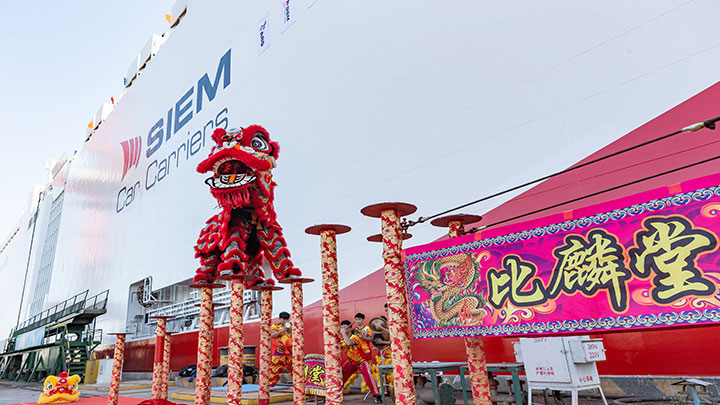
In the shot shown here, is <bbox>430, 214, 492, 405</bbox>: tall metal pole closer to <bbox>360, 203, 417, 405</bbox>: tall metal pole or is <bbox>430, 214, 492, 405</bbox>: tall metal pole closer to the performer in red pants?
<bbox>360, 203, 417, 405</bbox>: tall metal pole

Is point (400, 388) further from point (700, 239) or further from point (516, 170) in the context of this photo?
point (516, 170)

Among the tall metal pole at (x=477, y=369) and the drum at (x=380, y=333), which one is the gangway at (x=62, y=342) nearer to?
the drum at (x=380, y=333)

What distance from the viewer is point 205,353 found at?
4.32 meters

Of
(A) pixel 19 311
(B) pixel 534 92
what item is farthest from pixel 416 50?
(A) pixel 19 311

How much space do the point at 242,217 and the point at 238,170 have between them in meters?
0.55

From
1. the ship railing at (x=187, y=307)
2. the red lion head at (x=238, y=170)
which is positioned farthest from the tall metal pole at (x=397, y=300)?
the ship railing at (x=187, y=307)

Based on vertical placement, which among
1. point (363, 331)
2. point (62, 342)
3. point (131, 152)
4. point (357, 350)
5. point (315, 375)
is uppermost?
point (131, 152)

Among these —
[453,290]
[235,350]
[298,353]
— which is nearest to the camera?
[453,290]

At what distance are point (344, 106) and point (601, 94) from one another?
4409 millimetres

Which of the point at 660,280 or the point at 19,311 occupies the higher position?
the point at 19,311

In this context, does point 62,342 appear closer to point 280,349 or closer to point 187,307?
point 187,307

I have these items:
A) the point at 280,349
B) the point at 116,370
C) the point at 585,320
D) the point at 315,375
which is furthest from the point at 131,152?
the point at 585,320

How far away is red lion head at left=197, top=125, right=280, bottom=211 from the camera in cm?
470

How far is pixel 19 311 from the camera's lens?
29.3 metres
